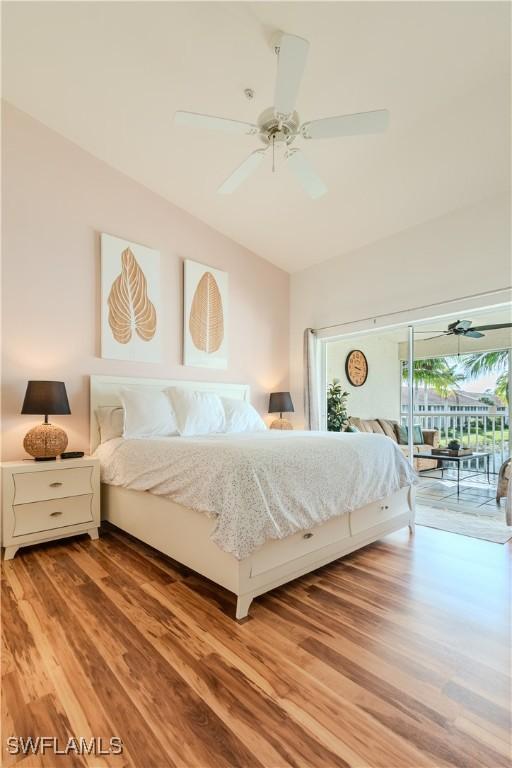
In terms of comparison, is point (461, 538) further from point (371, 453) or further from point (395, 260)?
point (395, 260)

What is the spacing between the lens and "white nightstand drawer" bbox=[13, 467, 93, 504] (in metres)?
2.64

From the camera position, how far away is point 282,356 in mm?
5230

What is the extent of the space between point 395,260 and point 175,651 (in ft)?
12.9

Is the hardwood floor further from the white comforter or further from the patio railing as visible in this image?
the patio railing

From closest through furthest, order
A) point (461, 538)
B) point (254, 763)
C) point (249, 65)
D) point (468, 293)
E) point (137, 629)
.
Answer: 1. point (254, 763)
2. point (137, 629)
3. point (249, 65)
4. point (461, 538)
5. point (468, 293)

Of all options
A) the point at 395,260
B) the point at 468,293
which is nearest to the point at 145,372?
the point at 395,260

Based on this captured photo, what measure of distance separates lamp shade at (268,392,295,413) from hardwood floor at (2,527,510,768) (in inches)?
98.3

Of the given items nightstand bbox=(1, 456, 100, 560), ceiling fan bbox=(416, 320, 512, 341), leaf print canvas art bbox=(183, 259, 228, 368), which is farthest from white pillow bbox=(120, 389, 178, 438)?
ceiling fan bbox=(416, 320, 512, 341)

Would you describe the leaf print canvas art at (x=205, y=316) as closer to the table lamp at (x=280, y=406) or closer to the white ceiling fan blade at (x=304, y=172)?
the table lamp at (x=280, y=406)

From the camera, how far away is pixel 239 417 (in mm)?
3875

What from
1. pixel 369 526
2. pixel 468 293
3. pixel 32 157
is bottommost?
pixel 369 526

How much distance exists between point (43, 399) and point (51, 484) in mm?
643

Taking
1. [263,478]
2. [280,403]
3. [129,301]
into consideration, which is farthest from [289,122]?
A: [280,403]

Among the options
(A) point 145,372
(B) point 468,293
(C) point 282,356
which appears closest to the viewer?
(B) point 468,293
